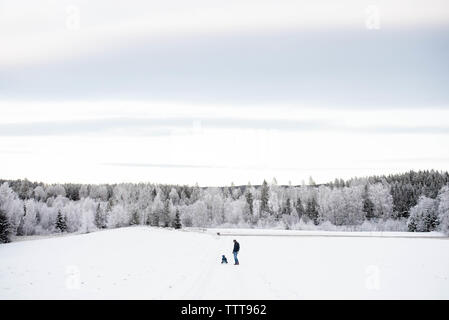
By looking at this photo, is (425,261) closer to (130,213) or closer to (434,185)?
(434,185)

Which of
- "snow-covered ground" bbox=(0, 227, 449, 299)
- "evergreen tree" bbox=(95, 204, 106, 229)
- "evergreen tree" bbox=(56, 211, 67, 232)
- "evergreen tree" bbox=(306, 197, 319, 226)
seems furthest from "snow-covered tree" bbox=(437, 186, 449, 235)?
"evergreen tree" bbox=(95, 204, 106, 229)

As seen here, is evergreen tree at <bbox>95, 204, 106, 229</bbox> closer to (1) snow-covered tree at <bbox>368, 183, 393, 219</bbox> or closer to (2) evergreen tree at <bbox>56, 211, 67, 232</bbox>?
(2) evergreen tree at <bbox>56, 211, 67, 232</bbox>

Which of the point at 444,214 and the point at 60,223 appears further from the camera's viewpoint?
the point at 60,223

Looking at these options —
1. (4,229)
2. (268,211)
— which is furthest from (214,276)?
(268,211)

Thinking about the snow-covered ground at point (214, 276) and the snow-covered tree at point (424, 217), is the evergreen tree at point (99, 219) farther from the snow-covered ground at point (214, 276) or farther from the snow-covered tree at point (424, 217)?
the snow-covered ground at point (214, 276)

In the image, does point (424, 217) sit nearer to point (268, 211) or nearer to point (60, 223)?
point (268, 211)

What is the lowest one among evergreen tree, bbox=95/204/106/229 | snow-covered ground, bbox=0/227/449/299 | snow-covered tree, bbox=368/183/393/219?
evergreen tree, bbox=95/204/106/229

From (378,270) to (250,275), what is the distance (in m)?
9.28

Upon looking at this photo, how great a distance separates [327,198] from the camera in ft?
467

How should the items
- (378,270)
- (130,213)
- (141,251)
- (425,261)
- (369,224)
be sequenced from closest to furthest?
(378,270) → (425,261) → (141,251) → (369,224) → (130,213)

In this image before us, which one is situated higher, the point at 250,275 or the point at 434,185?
the point at 434,185

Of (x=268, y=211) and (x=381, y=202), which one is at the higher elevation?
(x=381, y=202)

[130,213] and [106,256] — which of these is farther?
[130,213]
